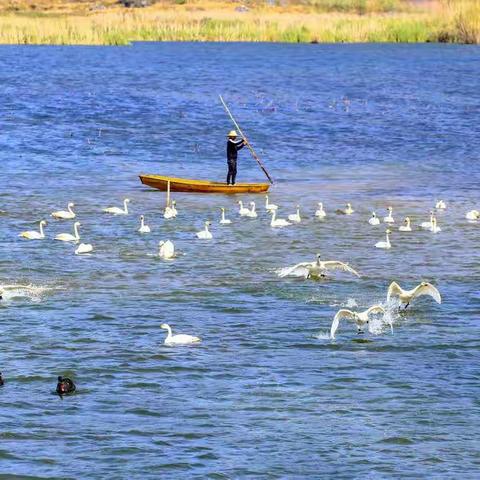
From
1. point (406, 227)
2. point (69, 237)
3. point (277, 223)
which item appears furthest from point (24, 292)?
point (406, 227)

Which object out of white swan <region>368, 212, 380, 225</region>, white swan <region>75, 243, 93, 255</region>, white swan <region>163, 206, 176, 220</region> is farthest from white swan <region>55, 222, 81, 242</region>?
white swan <region>368, 212, 380, 225</region>

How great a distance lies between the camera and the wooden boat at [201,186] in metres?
38.8

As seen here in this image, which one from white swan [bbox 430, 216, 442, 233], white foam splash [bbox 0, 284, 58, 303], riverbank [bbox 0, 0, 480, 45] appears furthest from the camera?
riverbank [bbox 0, 0, 480, 45]

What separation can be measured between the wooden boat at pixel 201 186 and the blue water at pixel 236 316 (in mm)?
307

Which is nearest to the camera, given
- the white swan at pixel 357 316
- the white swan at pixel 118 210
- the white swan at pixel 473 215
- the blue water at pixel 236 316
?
the blue water at pixel 236 316

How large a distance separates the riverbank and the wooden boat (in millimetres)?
53379

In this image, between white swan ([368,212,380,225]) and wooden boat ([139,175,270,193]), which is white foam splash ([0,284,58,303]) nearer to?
white swan ([368,212,380,225])

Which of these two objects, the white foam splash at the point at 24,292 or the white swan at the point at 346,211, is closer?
the white foam splash at the point at 24,292

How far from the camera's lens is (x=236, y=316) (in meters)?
24.4

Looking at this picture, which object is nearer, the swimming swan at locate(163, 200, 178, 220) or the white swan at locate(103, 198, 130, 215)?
the swimming swan at locate(163, 200, 178, 220)

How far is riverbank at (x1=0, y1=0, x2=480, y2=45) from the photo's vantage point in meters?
95.4

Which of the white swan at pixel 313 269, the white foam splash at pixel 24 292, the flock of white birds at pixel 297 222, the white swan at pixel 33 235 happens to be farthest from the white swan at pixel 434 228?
the white foam splash at pixel 24 292

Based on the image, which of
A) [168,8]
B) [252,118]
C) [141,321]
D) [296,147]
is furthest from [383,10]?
[141,321]

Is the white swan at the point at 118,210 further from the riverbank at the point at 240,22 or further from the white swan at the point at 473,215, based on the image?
the riverbank at the point at 240,22
